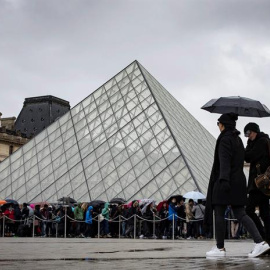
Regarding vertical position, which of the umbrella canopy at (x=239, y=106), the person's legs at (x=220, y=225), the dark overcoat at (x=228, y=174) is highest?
the umbrella canopy at (x=239, y=106)

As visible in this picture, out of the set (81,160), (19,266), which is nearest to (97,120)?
(81,160)

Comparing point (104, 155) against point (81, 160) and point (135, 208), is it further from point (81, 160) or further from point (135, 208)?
point (135, 208)

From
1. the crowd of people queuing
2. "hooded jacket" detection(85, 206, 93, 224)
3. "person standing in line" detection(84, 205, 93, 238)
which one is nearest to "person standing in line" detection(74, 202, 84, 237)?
the crowd of people queuing

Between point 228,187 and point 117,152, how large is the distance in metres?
20.3

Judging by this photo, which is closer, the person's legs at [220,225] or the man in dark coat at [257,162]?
the person's legs at [220,225]

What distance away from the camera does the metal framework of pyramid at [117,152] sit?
2397 cm

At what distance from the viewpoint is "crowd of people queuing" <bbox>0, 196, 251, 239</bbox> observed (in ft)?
56.8

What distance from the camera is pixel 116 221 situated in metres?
18.4

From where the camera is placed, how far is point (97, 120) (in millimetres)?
29688

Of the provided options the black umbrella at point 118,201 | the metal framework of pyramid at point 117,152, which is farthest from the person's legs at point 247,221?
the metal framework of pyramid at point 117,152

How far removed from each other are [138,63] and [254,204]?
25.9 m

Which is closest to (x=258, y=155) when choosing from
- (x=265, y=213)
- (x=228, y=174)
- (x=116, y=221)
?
(x=265, y=213)

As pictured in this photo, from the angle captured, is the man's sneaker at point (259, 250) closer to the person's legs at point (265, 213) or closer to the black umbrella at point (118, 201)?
the person's legs at point (265, 213)

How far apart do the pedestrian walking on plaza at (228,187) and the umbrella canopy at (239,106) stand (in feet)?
15.6
